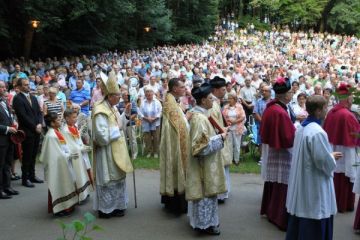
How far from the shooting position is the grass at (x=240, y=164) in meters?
10.1

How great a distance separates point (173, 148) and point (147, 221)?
3.76 ft

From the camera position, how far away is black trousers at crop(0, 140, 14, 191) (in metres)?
7.84

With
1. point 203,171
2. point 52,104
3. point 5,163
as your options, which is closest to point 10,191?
point 5,163

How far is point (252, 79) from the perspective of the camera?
16.2 metres

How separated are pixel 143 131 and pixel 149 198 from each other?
394 cm

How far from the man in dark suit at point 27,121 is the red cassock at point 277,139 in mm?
4499

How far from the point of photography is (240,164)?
10.7m

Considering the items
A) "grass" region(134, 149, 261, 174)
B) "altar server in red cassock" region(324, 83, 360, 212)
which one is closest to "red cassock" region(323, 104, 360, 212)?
"altar server in red cassock" region(324, 83, 360, 212)

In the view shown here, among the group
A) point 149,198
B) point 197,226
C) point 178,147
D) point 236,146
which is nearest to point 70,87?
point 236,146

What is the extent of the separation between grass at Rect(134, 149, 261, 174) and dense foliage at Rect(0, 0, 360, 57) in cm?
1231

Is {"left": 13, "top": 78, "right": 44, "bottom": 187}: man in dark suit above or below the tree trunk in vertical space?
below

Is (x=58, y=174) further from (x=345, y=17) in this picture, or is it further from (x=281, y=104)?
(x=345, y=17)

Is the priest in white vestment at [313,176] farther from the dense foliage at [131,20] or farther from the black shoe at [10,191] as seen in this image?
the dense foliage at [131,20]

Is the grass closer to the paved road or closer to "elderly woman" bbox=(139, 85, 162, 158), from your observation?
"elderly woman" bbox=(139, 85, 162, 158)
